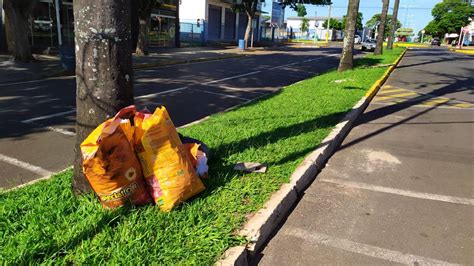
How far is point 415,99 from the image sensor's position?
11117mm

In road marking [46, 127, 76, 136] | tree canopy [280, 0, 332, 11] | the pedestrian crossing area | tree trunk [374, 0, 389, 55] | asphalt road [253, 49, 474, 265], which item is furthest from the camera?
tree canopy [280, 0, 332, 11]

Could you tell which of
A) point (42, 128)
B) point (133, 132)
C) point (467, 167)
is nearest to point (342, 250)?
point (133, 132)

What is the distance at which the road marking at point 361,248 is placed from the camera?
3.25 meters

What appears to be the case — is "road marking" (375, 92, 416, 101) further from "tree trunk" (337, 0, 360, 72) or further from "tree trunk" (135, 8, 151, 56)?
"tree trunk" (135, 8, 151, 56)

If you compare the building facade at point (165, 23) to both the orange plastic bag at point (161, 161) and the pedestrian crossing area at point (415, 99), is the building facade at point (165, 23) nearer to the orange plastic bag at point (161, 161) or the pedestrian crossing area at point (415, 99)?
the pedestrian crossing area at point (415, 99)

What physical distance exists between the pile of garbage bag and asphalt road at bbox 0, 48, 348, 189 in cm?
186

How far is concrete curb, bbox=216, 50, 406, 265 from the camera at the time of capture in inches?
121

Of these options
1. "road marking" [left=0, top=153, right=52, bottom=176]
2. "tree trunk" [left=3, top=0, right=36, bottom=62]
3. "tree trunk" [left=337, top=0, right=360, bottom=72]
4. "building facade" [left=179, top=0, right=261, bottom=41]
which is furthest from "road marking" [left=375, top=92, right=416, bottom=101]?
"building facade" [left=179, top=0, right=261, bottom=41]

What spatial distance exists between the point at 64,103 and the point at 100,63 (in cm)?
616

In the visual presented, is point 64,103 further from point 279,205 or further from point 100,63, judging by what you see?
point 279,205

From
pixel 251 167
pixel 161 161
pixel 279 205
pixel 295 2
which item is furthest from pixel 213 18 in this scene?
pixel 161 161

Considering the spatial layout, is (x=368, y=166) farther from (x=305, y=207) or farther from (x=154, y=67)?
(x=154, y=67)

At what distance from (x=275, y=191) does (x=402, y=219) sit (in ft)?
4.23

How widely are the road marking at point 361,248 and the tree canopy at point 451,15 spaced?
102 metres
